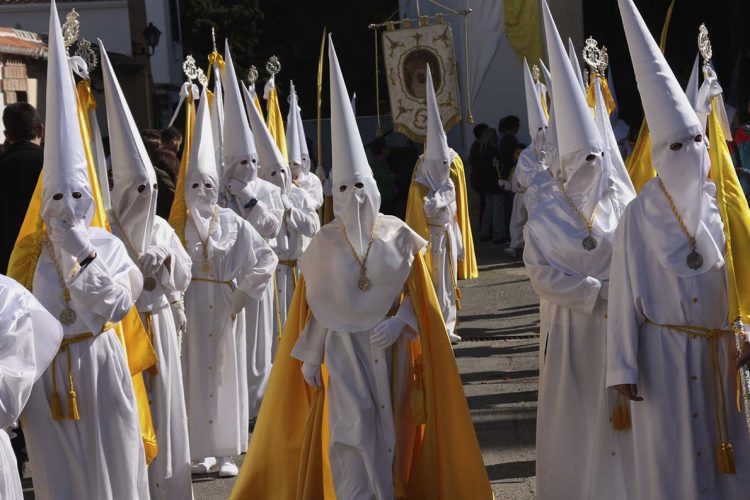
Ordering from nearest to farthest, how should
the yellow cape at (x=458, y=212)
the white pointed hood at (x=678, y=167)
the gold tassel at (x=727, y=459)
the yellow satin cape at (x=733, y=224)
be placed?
the yellow satin cape at (x=733, y=224) → the gold tassel at (x=727, y=459) → the white pointed hood at (x=678, y=167) → the yellow cape at (x=458, y=212)

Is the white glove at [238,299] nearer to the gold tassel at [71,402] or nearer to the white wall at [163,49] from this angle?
the gold tassel at [71,402]

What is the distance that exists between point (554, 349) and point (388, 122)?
24.3 metres

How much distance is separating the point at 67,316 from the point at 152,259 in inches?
48.8

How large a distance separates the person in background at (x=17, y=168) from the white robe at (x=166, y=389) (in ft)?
3.37

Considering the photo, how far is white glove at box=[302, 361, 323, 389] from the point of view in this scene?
6957mm

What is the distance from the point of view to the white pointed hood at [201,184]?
28.9ft

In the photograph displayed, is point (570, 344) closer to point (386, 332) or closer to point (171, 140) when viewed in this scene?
point (386, 332)

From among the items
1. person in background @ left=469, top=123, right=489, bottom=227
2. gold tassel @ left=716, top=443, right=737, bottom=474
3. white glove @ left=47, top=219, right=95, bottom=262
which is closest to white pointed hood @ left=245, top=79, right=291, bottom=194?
white glove @ left=47, top=219, right=95, bottom=262

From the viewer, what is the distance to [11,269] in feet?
20.4

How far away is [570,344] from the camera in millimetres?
7242

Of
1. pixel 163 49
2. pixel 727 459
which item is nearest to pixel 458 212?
pixel 727 459

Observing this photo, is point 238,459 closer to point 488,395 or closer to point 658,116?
point 488,395

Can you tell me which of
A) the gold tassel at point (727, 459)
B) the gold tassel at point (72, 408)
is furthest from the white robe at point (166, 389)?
the gold tassel at point (727, 459)

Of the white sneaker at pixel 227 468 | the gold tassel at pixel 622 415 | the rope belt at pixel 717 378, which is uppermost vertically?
the rope belt at pixel 717 378
